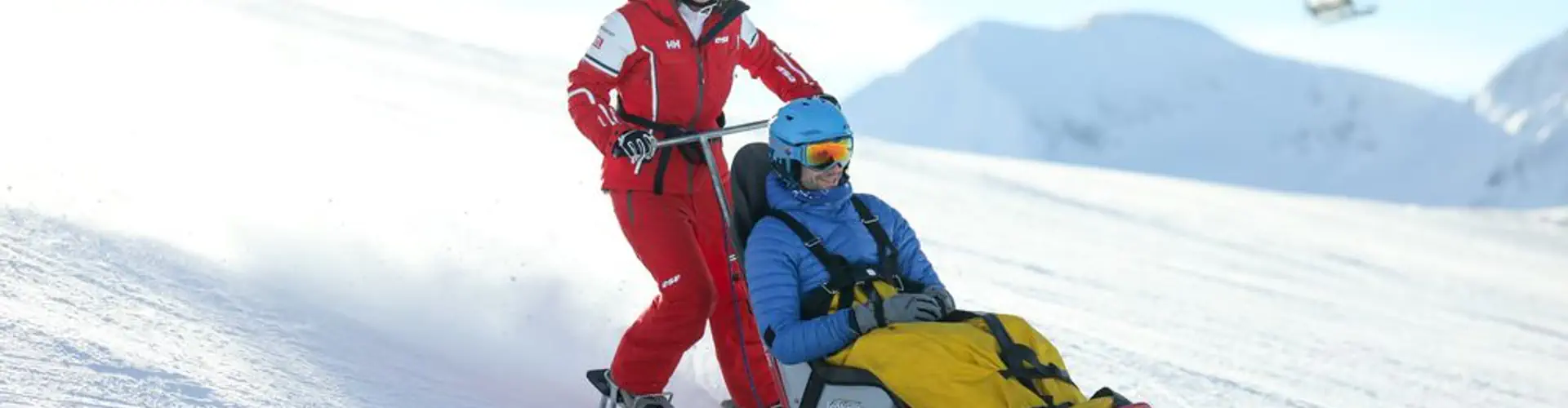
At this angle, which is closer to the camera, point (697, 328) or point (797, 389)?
point (797, 389)

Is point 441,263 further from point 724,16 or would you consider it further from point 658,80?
point 724,16

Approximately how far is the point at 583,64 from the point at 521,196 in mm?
7014

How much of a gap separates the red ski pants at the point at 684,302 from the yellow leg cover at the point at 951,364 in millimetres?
1182

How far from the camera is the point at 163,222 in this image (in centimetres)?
746

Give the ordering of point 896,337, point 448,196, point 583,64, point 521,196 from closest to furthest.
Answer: point 896,337 < point 583,64 < point 448,196 < point 521,196

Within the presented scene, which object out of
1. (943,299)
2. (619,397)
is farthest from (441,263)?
(943,299)

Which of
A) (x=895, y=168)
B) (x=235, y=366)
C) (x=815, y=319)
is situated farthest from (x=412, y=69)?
(x=815, y=319)

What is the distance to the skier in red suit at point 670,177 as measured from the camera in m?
5.28

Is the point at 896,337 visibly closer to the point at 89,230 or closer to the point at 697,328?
the point at 697,328

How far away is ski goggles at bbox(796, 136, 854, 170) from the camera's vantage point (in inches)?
183

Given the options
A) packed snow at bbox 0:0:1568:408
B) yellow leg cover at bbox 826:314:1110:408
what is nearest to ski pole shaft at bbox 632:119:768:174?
yellow leg cover at bbox 826:314:1110:408

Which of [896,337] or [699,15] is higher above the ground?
[699,15]

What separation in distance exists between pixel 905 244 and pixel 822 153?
0.46 m

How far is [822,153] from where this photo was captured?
4645 mm
